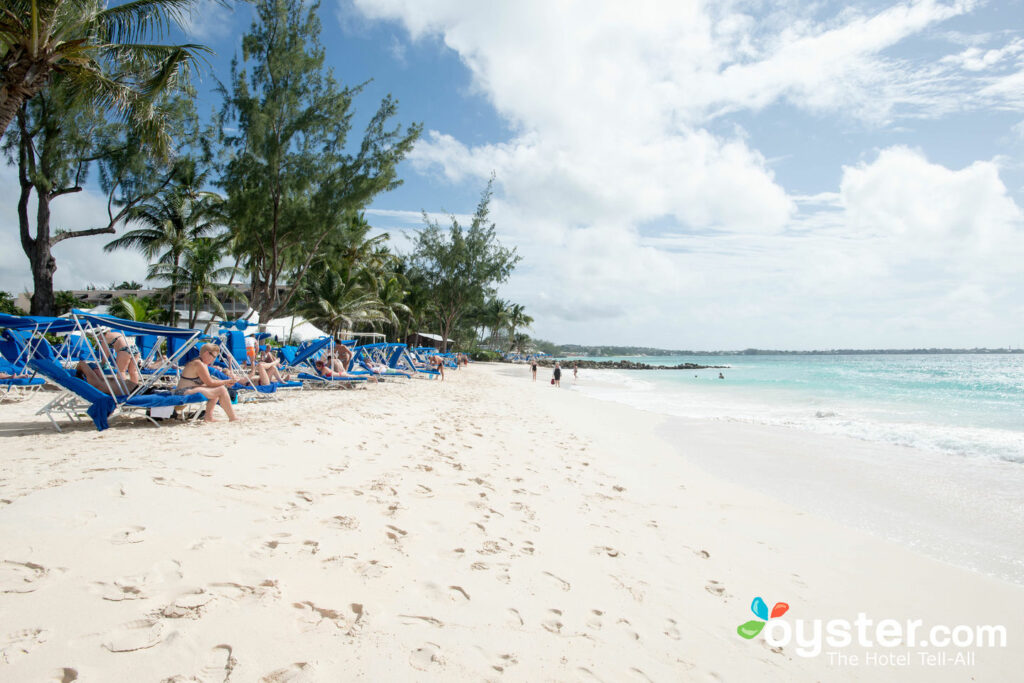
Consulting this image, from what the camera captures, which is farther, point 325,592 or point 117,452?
point 117,452

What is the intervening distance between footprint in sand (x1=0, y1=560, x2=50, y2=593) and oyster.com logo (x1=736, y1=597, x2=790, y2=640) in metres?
3.03

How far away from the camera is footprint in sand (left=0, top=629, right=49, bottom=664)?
1553 mm

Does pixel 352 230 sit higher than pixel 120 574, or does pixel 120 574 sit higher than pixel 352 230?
pixel 352 230

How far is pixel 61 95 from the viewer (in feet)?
38.9

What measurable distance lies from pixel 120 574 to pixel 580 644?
1.95 m

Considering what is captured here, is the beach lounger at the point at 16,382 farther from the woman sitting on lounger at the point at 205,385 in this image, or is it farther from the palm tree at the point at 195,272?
the palm tree at the point at 195,272

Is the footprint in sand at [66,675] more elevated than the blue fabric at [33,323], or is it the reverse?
the blue fabric at [33,323]

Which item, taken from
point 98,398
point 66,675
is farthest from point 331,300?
point 66,675

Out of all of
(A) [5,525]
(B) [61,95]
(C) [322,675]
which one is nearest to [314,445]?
(A) [5,525]

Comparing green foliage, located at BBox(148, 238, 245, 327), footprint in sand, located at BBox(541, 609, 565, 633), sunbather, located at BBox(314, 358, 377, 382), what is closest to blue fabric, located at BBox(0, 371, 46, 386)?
sunbather, located at BBox(314, 358, 377, 382)

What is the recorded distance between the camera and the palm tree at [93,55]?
656 centimetres

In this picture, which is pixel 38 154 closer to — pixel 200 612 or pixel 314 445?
pixel 314 445

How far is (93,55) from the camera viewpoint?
861cm

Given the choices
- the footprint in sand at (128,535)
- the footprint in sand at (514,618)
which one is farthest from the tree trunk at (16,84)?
the footprint in sand at (514,618)
